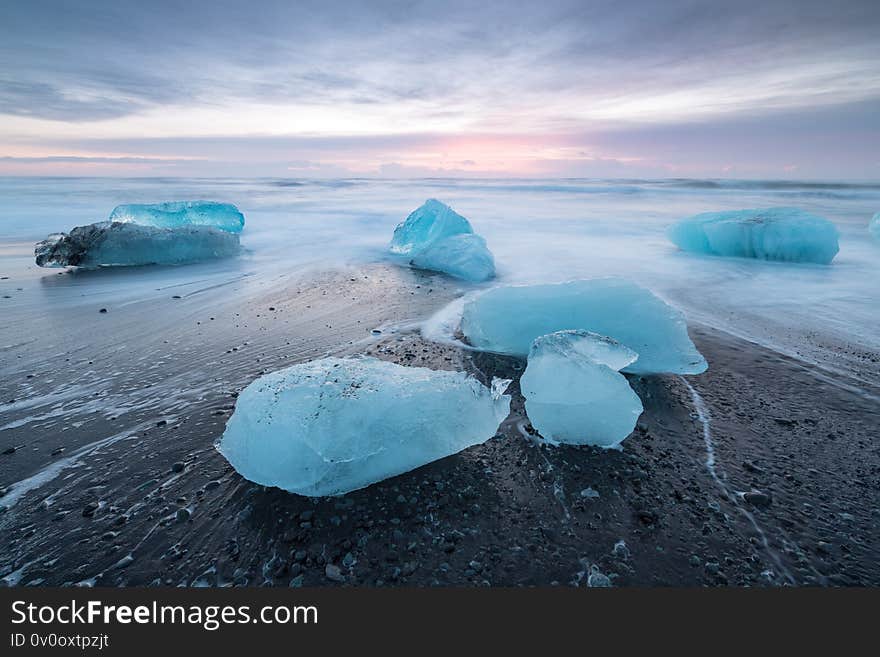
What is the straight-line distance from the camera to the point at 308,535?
170 centimetres

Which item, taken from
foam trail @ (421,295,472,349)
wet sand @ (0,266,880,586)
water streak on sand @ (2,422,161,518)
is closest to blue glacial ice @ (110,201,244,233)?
foam trail @ (421,295,472,349)

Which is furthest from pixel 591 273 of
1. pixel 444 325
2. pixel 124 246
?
pixel 124 246

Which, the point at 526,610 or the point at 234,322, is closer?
the point at 526,610

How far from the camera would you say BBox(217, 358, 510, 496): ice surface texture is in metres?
1.92

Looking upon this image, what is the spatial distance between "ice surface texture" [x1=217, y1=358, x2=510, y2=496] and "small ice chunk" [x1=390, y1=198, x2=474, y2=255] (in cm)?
547

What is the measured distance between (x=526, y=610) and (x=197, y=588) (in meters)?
1.08

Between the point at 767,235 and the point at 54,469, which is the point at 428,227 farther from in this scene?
the point at 54,469

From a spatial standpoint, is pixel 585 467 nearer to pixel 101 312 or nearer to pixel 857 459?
pixel 857 459

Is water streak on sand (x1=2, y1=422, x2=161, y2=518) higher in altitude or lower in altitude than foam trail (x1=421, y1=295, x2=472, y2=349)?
higher

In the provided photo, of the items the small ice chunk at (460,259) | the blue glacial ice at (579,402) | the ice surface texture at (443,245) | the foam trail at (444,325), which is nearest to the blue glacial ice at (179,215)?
the ice surface texture at (443,245)

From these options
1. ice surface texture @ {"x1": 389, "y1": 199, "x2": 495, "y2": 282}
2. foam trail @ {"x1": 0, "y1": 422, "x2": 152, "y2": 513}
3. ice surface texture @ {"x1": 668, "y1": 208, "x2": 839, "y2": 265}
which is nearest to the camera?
foam trail @ {"x1": 0, "y1": 422, "x2": 152, "y2": 513}

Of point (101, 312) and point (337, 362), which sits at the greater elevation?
point (337, 362)

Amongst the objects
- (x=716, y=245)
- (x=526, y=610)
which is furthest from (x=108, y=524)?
(x=716, y=245)

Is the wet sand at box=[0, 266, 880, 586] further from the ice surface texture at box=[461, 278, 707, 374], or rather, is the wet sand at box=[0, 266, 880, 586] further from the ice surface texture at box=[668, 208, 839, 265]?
the ice surface texture at box=[668, 208, 839, 265]
